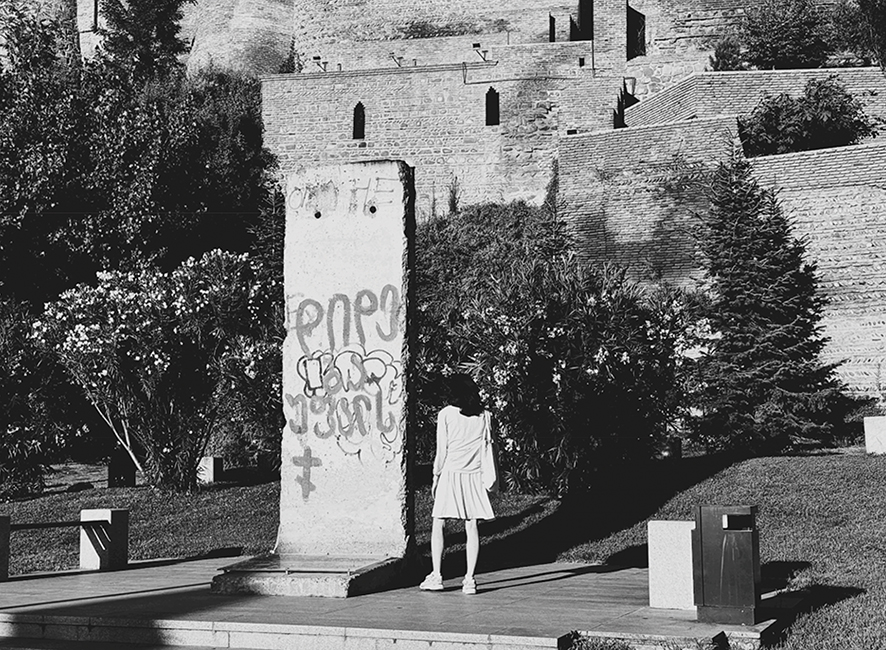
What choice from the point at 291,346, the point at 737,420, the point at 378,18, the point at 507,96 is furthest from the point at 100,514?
the point at 378,18

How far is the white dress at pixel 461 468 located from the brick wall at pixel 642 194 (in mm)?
17278

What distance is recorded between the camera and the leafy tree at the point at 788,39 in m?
35.2

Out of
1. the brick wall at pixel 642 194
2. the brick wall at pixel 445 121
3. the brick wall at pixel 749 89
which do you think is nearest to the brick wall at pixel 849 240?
the brick wall at pixel 642 194

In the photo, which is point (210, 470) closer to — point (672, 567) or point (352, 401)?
point (352, 401)

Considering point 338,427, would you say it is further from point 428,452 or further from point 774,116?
point 774,116

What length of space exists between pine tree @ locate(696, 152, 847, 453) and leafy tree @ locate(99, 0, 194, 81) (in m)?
23.7

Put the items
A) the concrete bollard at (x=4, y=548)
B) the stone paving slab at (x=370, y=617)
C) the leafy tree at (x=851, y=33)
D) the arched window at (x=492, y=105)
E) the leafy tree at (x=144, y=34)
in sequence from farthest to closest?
1. the leafy tree at (x=144, y=34)
2. the arched window at (x=492, y=105)
3. the leafy tree at (x=851, y=33)
4. the concrete bollard at (x=4, y=548)
5. the stone paving slab at (x=370, y=617)

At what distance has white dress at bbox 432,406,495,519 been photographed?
895cm

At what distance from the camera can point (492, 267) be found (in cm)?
2762

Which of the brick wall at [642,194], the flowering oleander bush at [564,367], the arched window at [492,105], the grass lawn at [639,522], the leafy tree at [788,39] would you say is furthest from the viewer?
the leafy tree at [788,39]

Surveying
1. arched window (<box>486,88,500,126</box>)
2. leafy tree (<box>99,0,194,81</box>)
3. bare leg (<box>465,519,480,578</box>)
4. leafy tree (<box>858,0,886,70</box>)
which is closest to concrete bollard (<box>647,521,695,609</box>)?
bare leg (<box>465,519,480,578</box>)

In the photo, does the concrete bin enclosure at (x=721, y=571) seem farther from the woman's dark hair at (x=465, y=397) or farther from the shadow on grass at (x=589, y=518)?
the shadow on grass at (x=589, y=518)

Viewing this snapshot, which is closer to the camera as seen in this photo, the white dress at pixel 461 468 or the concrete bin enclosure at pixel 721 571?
the concrete bin enclosure at pixel 721 571

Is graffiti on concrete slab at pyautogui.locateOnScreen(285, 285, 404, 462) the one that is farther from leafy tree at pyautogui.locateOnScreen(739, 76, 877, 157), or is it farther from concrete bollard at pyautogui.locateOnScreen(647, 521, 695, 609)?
leafy tree at pyautogui.locateOnScreen(739, 76, 877, 157)
